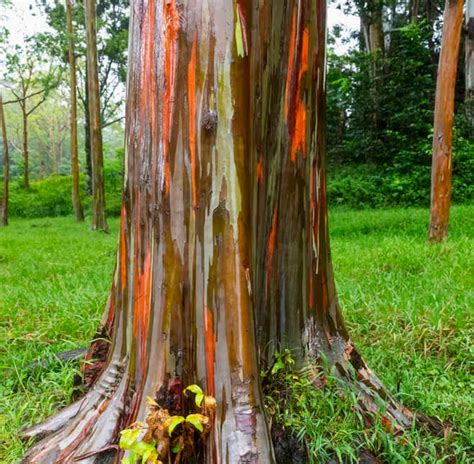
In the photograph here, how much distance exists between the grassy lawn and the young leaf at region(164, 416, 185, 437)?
51cm

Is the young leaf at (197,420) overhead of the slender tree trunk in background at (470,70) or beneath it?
beneath

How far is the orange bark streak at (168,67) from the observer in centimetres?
149

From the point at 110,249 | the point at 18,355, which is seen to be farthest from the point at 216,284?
the point at 110,249

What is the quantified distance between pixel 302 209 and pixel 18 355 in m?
2.03

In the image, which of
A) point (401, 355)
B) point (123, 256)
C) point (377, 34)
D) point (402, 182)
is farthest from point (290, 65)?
point (377, 34)

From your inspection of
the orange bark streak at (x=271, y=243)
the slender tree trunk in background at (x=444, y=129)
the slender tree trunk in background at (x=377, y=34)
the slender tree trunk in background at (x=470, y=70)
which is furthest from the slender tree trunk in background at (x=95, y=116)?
the orange bark streak at (x=271, y=243)

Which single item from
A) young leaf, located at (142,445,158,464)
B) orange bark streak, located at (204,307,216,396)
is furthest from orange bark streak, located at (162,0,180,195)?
young leaf, located at (142,445,158,464)

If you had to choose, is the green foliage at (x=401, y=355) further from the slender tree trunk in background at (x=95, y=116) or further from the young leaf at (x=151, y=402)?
the slender tree trunk in background at (x=95, y=116)

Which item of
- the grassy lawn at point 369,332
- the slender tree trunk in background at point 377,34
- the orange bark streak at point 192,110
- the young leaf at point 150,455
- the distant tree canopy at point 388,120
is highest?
the slender tree trunk in background at point 377,34

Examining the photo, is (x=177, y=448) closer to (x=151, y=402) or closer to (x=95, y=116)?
(x=151, y=402)

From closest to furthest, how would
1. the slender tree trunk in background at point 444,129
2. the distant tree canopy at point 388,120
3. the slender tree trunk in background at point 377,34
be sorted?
1. the slender tree trunk in background at point 444,129
2. the distant tree canopy at point 388,120
3. the slender tree trunk in background at point 377,34

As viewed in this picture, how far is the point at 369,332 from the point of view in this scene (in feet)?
10.4

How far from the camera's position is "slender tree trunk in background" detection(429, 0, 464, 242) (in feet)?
19.7

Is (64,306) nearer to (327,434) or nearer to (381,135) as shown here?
(327,434)
